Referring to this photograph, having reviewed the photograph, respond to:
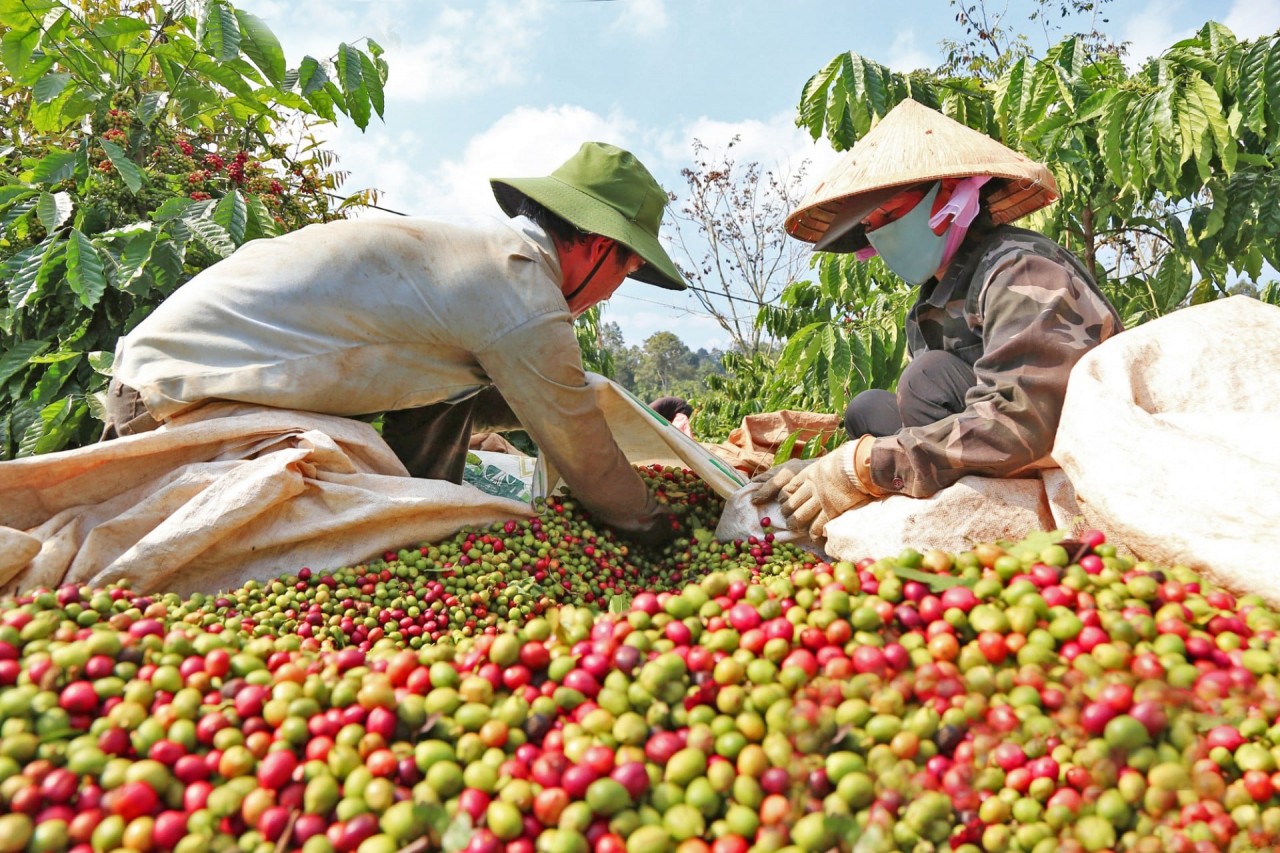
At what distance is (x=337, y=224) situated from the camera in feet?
8.43

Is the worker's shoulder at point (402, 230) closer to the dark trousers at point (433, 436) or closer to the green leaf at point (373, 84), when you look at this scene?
the dark trousers at point (433, 436)

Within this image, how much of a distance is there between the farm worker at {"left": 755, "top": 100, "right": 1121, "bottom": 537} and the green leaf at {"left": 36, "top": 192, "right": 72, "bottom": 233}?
298cm

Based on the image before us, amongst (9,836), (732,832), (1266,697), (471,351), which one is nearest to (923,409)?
(471,351)

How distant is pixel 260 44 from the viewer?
12.1 feet

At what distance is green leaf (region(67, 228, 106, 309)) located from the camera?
129 inches

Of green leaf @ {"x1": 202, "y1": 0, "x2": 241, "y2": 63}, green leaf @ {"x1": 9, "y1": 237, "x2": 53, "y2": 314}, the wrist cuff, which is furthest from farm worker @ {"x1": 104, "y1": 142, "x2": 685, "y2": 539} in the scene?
green leaf @ {"x1": 202, "y1": 0, "x2": 241, "y2": 63}

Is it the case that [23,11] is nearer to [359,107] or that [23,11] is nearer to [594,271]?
[359,107]

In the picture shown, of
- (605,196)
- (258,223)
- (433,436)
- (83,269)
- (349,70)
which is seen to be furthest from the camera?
(349,70)

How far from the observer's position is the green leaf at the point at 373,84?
4.03m

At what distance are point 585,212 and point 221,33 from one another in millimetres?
2058

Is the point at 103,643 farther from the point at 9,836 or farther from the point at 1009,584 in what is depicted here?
the point at 1009,584

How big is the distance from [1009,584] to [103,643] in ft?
4.51

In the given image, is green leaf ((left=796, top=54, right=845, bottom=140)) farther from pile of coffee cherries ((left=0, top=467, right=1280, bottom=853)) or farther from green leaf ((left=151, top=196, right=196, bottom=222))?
pile of coffee cherries ((left=0, top=467, right=1280, bottom=853))

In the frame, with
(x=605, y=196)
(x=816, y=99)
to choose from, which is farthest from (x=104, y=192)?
(x=816, y=99)
